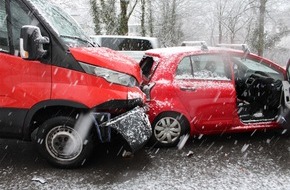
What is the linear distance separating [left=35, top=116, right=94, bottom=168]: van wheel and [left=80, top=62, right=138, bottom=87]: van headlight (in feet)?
2.16

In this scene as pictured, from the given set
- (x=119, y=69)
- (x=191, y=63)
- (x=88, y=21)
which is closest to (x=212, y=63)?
(x=191, y=63)

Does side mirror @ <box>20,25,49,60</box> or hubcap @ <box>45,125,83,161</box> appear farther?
hubcap @ <box>45,125,83,161</box>

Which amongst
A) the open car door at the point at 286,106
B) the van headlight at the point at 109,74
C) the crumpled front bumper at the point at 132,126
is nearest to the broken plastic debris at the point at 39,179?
the crumpled front bumper at the point at 132,126

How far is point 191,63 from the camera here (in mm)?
5562

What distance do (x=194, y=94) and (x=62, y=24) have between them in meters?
2.17

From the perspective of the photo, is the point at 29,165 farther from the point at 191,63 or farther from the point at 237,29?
the point at 237,29

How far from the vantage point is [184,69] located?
5527mm

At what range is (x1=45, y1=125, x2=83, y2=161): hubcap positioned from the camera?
4.49 m

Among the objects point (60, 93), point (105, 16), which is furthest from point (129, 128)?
point (105, 16)

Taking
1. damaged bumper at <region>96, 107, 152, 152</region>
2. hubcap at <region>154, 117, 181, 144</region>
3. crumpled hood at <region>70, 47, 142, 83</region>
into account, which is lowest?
Result: hubcap at <region>154, 117, 181, 144</region>

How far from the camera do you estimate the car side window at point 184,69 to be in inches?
216

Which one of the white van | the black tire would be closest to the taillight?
the black tire

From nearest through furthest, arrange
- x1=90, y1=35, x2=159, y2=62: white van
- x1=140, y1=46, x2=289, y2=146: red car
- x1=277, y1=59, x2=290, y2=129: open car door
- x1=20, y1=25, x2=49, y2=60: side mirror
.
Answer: x1=20, y1=25, x2=49, y2=60: side mirror, x1=140, y1=46, x2=289, y2=146: red car, x1=277, y1=59, x2=290, y2=129: open car door, x1=90, y1=35, x2=159, y2=62: white van

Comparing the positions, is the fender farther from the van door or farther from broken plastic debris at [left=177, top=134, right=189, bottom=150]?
broken plastic debris at [left=177, top=134, right=189, bottom=150]
